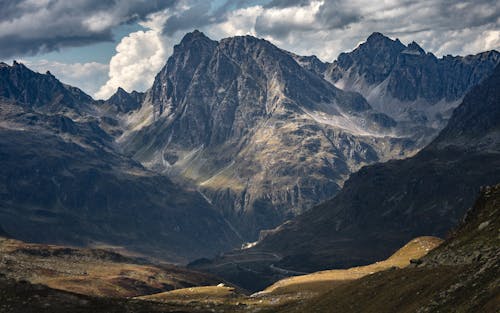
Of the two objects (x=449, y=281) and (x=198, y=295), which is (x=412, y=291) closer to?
(x=449, y=281)

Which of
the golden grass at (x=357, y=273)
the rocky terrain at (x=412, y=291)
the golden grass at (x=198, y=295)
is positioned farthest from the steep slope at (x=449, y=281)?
the golden grass at (x=198, y=295)

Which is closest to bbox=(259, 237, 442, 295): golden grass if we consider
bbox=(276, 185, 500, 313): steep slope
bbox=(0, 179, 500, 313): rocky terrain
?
bbox=(0, 179, 500, 313): rocky terrain

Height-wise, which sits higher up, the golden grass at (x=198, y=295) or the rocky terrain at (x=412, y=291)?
the rocky terrain at (x=412, y=291)

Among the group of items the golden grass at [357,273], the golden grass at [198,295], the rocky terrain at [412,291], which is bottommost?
the golden grass at [198,295]

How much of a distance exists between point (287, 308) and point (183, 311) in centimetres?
1898

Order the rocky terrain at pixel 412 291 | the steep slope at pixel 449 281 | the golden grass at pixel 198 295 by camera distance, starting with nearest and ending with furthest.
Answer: the steep slope at pixel 449 281, the rocky terrain at pixel 412 291, the golden grass at pixel 198 295

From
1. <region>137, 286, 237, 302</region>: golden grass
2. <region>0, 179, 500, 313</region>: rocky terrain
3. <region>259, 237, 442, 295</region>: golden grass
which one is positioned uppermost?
<region>0, 179, 500, 313</region>: rocky terrain

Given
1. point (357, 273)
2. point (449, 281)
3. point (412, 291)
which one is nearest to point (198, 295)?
point (357, 273)

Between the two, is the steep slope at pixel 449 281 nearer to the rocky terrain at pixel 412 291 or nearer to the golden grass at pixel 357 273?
the rocky terrain at pixel 412 291

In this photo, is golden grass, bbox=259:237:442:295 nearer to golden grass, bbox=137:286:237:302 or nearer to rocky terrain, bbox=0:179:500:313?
golden grass, bbox=137:286:237:302

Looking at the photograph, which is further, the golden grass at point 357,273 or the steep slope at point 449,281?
the golden grass at point 357,273

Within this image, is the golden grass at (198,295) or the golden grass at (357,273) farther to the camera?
the golden grass at (198,295)

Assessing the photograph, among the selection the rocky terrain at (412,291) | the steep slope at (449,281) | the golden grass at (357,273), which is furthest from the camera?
the golden grass at (357,273)

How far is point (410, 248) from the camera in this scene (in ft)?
589
